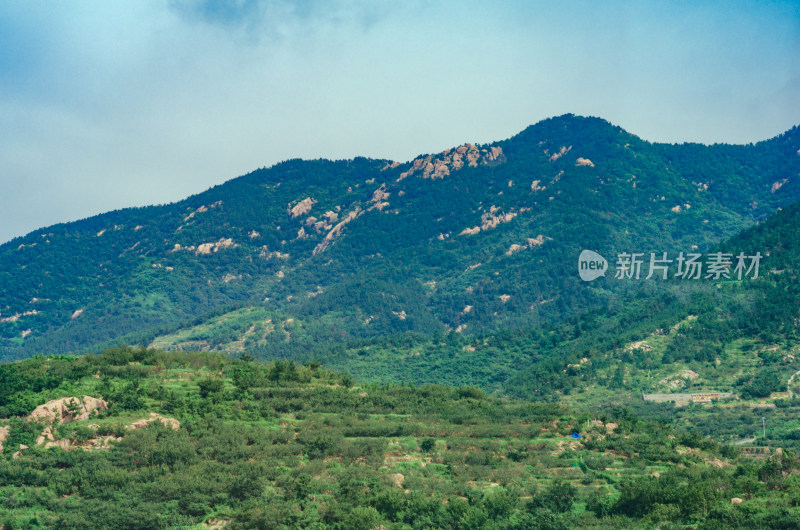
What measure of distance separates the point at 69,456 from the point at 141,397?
44.1 ft

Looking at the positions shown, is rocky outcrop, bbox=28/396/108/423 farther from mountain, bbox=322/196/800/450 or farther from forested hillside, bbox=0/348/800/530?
mountain, bbox=322/196/800/450

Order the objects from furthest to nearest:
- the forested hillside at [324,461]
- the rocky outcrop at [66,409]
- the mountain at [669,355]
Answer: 1. the mountain at [669,355]
2. the rocky outcrop at [66,409]
3. the forested hillside at [324,461]

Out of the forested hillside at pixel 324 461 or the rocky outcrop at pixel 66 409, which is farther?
the rocky outcrop at pixel 66 409

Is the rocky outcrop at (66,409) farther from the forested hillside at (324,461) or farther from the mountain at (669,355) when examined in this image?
the mountain at (669,355)

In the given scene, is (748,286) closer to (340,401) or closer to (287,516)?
(340,401)

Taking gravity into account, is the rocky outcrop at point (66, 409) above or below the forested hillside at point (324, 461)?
above

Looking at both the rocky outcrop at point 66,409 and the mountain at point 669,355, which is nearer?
the rocky outcrop at point 66,409

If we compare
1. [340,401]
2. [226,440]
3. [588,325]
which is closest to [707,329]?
[588,325]

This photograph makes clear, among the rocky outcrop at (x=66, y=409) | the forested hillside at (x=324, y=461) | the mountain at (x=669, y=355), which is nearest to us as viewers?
the forested hillside at (x=324, y=461)

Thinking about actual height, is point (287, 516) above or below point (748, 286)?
below

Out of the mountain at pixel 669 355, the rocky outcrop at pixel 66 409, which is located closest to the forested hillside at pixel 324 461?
the rocky outcrop at pixel 66 409

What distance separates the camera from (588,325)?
165250 millimetres

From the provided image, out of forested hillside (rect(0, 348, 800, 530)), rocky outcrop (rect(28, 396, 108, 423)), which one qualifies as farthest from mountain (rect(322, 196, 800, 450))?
rocky outcrop (rect(28, 396, 108, 423))

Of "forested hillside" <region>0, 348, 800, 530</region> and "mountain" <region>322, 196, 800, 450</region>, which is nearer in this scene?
"forested hillside" <region>0, 348, 800, 530</region>
